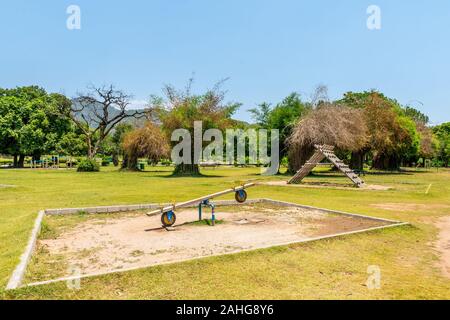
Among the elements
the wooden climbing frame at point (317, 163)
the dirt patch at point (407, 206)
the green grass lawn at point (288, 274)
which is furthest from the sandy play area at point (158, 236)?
the wooden climbing frame at point (317, 163)

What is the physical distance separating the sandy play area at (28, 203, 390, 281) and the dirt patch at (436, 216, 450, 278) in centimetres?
151

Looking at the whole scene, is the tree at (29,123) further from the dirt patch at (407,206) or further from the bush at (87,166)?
the dirt patch at (407,206)

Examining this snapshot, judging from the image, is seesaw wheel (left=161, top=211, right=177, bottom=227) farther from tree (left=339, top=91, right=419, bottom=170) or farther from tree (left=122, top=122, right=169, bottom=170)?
tree (left=339, top=91, right=419, bottom=170)

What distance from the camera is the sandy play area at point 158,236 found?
6.78 metres

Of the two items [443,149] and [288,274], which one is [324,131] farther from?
[443,149]

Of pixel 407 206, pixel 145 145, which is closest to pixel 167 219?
pixel 407 206

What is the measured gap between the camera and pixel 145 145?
4084 cm

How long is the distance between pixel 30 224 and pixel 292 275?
279 inches

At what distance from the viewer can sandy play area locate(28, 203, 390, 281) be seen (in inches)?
267

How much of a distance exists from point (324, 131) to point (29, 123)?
40.2m

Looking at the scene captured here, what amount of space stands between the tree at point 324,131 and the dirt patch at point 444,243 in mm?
20140

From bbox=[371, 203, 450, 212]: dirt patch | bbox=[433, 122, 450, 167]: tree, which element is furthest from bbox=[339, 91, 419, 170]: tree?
bbox=[433, 122, 450, 167]: tree
